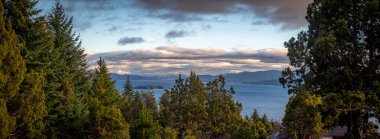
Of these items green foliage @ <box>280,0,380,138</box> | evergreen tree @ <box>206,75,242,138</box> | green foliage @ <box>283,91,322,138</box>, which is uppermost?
green foliage @ <box>280,0,380,138</box>

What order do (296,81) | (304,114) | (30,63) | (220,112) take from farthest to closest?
1. (220,112)
2. (30,63)
3. (296,81)
4. (304,114)

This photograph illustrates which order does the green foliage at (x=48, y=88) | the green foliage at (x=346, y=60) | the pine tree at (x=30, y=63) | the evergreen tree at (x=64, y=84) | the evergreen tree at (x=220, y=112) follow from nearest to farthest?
the green foliage at (x=346, y=60) < the green foliage at (x=48, y=88) < the pine tree at (x=30, y=63) < the evergreen tree at (x=64, y=84) < the evergreen tree at (x=220, y=112)

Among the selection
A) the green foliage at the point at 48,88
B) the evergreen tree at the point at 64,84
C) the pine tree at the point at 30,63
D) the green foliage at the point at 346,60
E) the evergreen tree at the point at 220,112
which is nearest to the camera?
the green foliage at the point at 346,60

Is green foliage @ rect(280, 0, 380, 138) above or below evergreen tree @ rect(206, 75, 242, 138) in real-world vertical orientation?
above

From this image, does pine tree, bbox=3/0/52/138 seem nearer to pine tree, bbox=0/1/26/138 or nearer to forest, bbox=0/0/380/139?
forest, bbox=0/0/380/139

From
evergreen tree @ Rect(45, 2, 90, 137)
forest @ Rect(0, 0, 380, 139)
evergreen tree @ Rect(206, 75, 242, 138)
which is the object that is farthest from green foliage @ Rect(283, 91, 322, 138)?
evergreen tree @ Rect(206, 75, 242, 138)

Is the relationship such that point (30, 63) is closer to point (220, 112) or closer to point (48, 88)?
point (48, 88)

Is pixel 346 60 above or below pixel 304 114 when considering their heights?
above

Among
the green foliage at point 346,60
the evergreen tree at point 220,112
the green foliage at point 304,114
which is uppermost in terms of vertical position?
the green foliage at point 346,60

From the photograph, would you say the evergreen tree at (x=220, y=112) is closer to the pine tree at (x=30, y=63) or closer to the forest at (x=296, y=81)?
the forest at (x=296, y=81)

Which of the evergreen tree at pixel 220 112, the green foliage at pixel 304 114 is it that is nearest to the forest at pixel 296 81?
the green foliage at pixel 304 114

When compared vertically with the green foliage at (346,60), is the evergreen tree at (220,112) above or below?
below

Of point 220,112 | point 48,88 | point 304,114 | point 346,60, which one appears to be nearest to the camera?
point 346,60

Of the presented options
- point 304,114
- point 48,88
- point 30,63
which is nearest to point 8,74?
point 30,63
